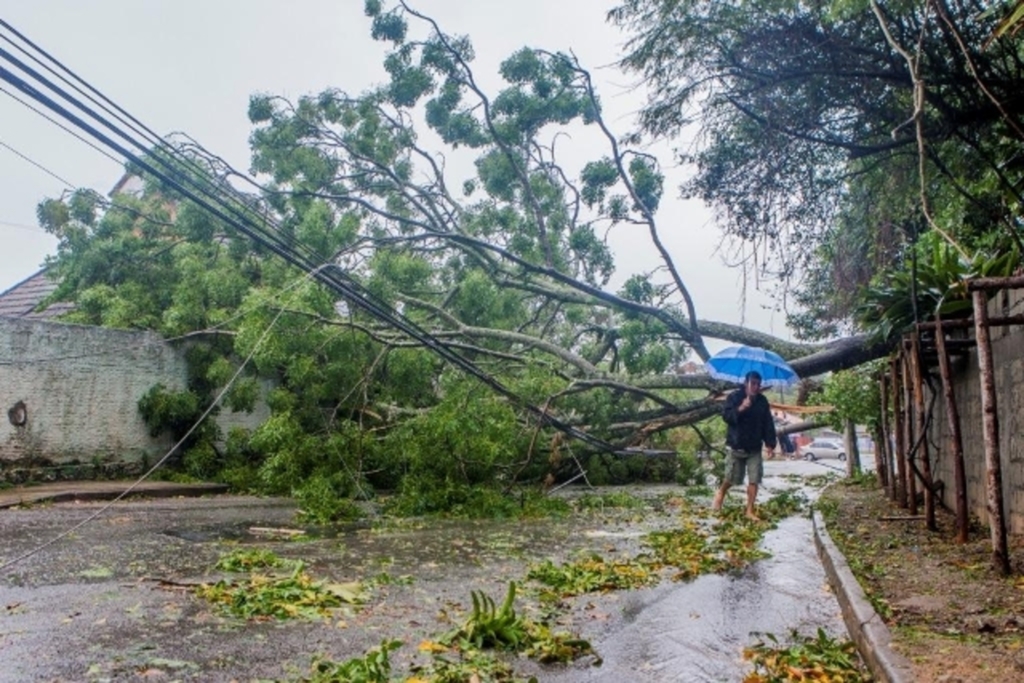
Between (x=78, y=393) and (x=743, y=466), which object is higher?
(x=78, y=393)

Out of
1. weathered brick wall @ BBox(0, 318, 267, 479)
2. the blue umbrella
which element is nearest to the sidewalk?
weathered brick wall @ BBox(0, 318, 267, 479)

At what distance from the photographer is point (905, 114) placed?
1099 cm

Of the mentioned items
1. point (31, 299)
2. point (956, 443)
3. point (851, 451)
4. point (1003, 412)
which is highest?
point (31, 299)

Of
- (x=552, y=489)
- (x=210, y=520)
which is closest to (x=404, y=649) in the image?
(x=210, y=520)

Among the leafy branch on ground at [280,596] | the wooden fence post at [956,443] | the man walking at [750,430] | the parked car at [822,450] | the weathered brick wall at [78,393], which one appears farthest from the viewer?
the parked car at [822,450]

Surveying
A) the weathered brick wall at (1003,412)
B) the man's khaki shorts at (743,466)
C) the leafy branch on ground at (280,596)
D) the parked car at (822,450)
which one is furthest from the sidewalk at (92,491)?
the parked car at (822,450)

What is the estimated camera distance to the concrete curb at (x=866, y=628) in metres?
4.21

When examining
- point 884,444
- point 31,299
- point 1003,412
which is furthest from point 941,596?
point 31,299

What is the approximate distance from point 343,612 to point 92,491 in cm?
908

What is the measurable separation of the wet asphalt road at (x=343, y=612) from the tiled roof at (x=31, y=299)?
36.5ft

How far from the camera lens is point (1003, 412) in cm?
785

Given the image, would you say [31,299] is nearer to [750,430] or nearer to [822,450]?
[750,430]

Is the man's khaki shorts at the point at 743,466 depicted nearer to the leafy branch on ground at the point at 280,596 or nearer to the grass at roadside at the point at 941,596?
the grass at roadside at the point at 941,596

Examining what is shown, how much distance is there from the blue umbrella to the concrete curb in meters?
5.19
